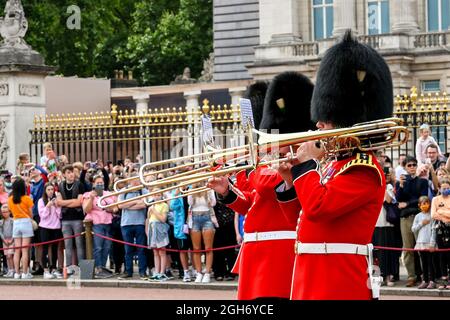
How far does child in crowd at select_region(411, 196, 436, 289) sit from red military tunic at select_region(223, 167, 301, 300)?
5.87 meters

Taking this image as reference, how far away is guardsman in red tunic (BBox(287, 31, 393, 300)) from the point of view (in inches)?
265

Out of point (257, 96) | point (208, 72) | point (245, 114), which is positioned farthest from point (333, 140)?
point (208, 72)

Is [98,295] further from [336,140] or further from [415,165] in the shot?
[336,140]

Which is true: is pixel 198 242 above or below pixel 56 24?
below

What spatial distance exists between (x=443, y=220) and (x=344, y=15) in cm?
1907

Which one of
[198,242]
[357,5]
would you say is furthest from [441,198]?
[357,5]

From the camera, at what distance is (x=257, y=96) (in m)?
9.77

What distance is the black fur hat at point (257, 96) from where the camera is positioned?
31.4ft

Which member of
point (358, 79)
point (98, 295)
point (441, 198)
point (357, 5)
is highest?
point (357, 5)

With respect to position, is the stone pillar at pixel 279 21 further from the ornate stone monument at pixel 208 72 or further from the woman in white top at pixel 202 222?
the woman in white top at pixel 202 222

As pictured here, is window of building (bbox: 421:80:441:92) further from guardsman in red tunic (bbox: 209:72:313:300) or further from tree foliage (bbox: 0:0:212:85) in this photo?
guardsman in red tunic (bbox: 209:72:313:300)

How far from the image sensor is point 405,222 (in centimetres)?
1430

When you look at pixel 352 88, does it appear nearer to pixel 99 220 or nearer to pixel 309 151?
pixel 309 151
